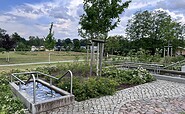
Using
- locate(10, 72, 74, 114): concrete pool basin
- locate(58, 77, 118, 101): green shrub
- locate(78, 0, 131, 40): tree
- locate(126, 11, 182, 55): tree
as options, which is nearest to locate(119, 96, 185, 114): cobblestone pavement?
locate(58, 77, 118, 101): green shrub

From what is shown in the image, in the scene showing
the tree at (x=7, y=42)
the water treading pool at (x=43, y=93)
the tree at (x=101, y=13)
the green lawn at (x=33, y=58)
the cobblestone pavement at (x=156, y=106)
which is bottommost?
the cobblestone pavement at (x=156, y=106)

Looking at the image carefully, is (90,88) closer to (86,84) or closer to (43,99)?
(86,84)

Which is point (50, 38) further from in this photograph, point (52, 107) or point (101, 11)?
point (52, 107)

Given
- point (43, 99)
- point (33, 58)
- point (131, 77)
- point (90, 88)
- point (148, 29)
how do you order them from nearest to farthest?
point (43, 99) → point (90, 88) → point (131, 77) → point (33, 58) → point (148, 29)

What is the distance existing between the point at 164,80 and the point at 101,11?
14.1 feet

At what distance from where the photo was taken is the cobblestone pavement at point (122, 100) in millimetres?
4141

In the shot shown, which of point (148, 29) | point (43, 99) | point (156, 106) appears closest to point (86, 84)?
point (43, 99)

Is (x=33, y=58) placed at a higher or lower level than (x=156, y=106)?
higher

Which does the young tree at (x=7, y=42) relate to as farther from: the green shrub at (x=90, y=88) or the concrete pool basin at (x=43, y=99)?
the green shrub at (x=90, y=88)

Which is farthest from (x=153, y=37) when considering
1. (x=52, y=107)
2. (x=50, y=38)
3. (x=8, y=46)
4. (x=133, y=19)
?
(x=52, y=107)

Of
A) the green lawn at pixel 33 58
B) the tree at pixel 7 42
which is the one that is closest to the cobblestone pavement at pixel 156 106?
the green lawn at pixel 33 58

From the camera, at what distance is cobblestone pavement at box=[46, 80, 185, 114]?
414cm

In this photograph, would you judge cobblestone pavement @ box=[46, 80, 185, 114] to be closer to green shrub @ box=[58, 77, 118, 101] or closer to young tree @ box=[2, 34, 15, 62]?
green shrub @ box=[58, 77, 118, 101]

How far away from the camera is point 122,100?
4.93m
